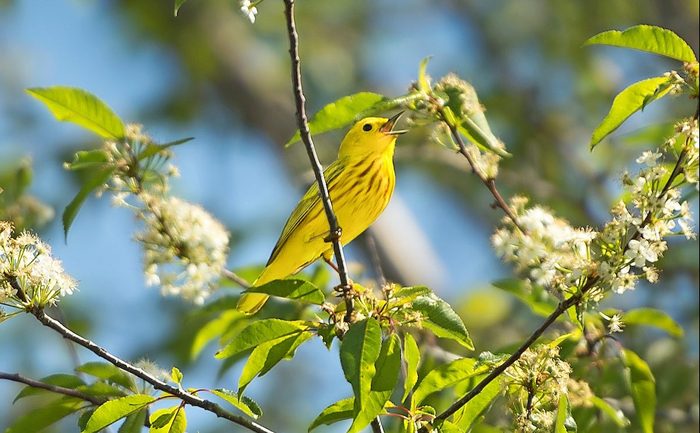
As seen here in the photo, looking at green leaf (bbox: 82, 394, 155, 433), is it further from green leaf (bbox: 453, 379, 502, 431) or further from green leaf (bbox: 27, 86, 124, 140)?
green leaf (bbox: 27, 86, 124, 140)

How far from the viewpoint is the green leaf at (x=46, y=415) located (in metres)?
2.85

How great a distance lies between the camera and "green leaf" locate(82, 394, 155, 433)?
7.77 feet

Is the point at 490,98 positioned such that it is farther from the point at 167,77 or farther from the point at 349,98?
the point at 349,98

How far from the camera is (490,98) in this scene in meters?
8.12

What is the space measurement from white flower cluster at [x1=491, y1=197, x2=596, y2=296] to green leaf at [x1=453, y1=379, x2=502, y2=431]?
1.09ft

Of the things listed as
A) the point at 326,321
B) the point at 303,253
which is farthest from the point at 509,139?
the point at 326,321

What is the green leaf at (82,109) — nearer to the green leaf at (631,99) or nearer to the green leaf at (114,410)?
the green leaf at (114,410)

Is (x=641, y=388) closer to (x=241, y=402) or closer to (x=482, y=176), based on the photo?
(x=482, y=176)

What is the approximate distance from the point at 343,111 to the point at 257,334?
0.65 m

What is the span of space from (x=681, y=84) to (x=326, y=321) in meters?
1.07

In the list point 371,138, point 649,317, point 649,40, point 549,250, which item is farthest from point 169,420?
point 371,138

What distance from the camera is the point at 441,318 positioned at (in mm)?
2406

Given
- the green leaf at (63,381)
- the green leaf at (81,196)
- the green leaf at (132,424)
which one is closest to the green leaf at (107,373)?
the green leaf at (63,381)

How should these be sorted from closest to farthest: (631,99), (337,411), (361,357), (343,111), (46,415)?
(361,357), (631,99), (337,411), (343,111), (46,415)
